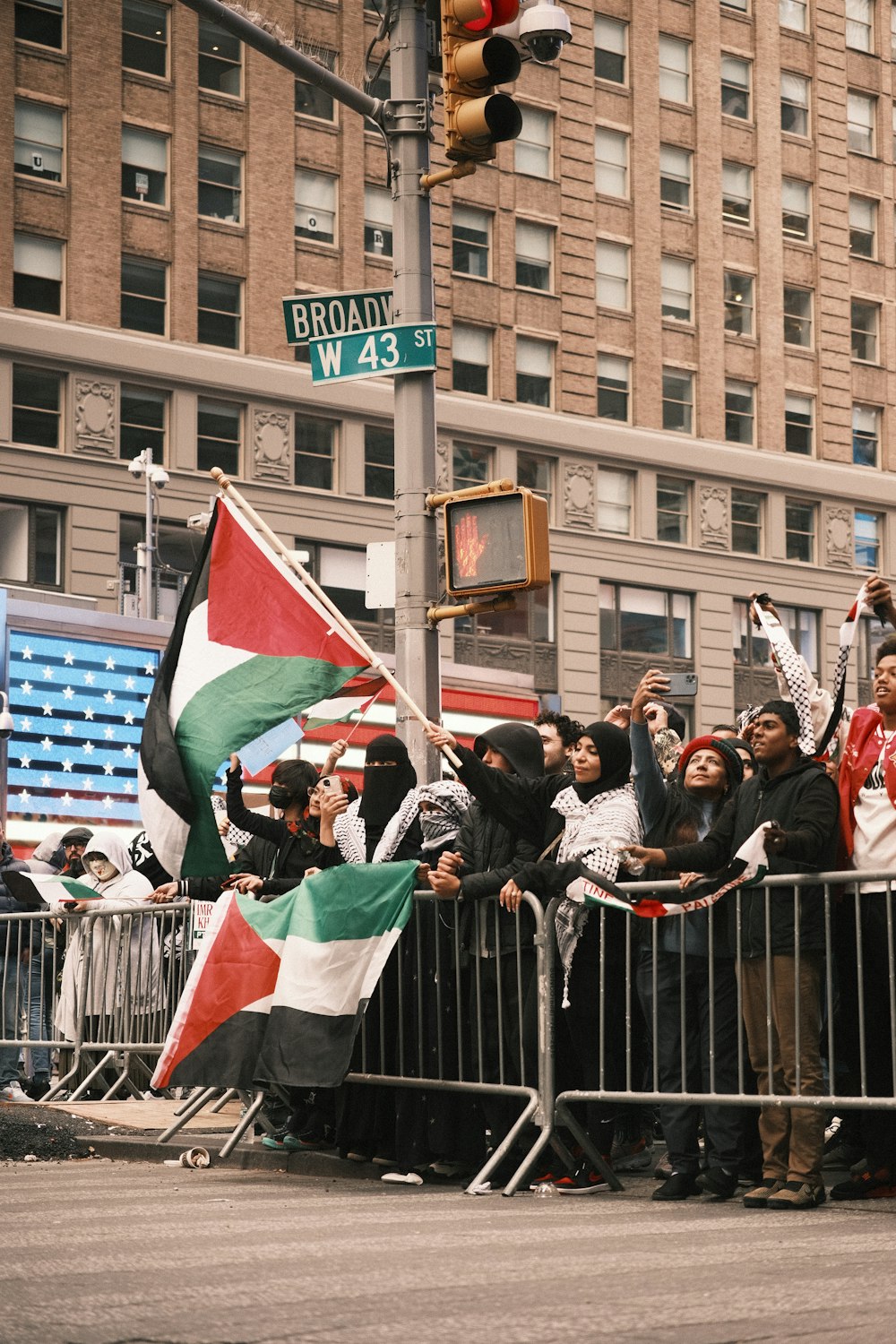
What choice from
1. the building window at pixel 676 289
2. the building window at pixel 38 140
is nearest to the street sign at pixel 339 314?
the building window at pixel 38 140

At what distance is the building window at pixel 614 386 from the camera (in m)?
45.7

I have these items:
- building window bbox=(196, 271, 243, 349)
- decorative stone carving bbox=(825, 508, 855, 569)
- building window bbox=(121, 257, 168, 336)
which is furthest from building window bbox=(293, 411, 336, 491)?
decorative stone carving bbox=(825, 508, 855, 569)

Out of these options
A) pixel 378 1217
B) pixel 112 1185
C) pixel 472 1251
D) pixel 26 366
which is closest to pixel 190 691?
pixel 112 1185

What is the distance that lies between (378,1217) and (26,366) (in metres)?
31.9

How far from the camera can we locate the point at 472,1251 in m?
5.92

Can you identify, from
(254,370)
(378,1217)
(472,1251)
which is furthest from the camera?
(254,370)

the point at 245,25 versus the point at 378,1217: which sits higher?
the point at 245,25

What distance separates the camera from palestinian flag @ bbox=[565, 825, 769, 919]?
25.4 feet

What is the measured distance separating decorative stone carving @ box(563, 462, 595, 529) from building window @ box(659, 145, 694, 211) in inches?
298

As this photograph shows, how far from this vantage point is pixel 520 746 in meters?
8.87

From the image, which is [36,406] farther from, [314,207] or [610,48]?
[610,48]

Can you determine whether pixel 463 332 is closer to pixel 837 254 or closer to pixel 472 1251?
pixel 837 254

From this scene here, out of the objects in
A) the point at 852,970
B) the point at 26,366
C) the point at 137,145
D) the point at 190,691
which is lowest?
the point at 852,970

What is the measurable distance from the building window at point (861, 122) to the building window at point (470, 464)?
50.1ft
